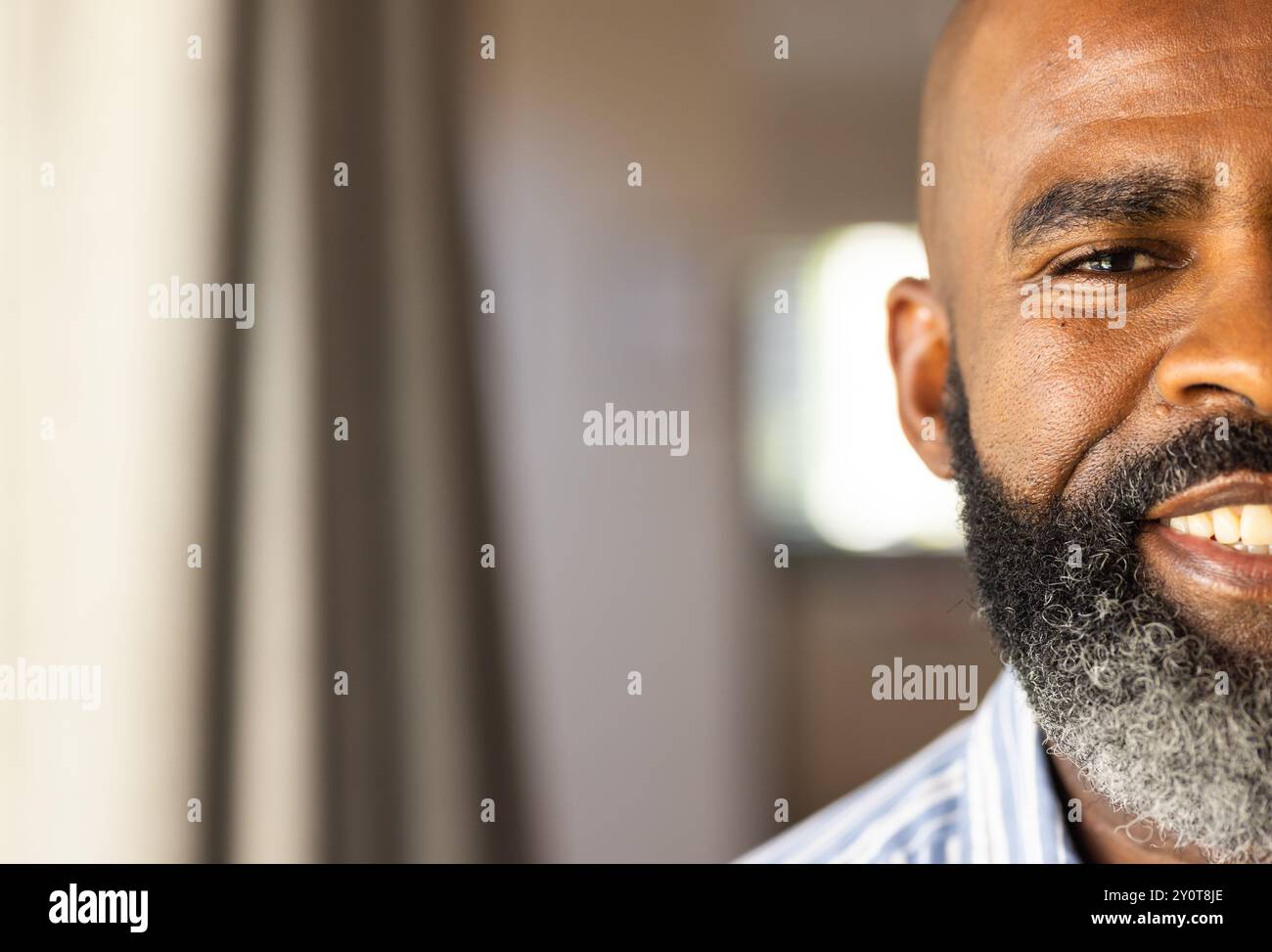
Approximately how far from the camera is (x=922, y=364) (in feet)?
2.85

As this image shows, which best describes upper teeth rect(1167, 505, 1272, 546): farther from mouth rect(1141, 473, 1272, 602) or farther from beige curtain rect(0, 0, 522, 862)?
beige curtain rect(0, 0, 522, 862)

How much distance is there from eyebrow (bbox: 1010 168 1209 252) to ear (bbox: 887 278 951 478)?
0.41ft

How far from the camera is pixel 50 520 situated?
89 centimetres

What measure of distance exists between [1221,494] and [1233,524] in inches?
1.0

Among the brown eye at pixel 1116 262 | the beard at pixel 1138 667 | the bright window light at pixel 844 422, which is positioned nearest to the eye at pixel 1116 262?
the brown eye at pixel 1116 262

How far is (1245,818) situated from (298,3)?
1.03m

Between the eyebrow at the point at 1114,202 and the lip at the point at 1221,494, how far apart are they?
0.60 ft

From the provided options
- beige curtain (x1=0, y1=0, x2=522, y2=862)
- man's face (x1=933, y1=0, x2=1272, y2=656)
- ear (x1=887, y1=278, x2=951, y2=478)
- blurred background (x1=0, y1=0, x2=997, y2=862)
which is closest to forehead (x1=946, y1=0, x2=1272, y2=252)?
man's face (x1=933, y1=0, x2=1272, y2=656)

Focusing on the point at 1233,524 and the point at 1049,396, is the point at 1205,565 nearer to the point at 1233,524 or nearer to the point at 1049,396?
the point at 1233,524

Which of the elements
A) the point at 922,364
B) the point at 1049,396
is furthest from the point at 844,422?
the point at 1049,396

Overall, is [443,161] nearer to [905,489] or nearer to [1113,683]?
[1113,683]

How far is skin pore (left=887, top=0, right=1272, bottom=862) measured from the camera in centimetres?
67
